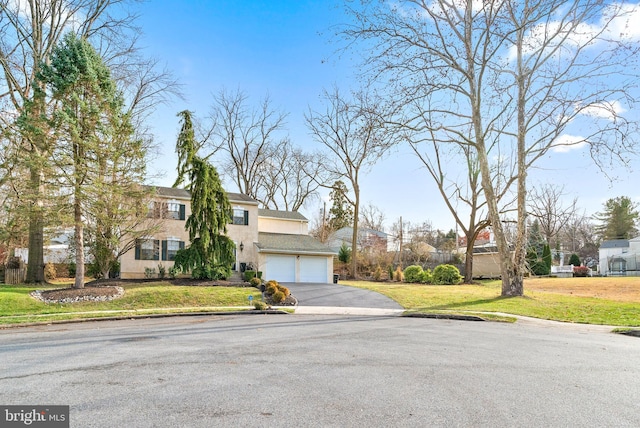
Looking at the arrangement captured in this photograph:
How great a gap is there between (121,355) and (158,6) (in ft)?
56.4

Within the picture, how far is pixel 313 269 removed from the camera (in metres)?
26.9

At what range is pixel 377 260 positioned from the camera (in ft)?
123

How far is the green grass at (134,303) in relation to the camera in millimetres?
13406

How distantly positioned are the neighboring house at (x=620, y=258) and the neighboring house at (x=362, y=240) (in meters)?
22.1

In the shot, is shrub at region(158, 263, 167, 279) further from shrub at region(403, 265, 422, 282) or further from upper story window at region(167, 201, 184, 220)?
shrub at region(403, 265, 422, 282)

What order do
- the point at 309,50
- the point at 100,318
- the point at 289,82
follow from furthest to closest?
the point at 289,82, the point at 309,50, the point at 100,318

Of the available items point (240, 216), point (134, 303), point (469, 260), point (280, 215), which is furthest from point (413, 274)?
point (134, 303)

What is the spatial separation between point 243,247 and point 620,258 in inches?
1487

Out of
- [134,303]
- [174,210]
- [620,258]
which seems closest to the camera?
[134,303]

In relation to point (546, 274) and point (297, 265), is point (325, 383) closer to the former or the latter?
point (297, 265)

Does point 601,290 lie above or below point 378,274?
below

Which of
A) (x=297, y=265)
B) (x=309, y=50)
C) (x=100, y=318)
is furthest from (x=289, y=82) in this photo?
(x=100, y=318)

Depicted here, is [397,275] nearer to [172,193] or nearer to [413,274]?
[413,274]

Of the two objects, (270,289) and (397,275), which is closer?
(270,289)
